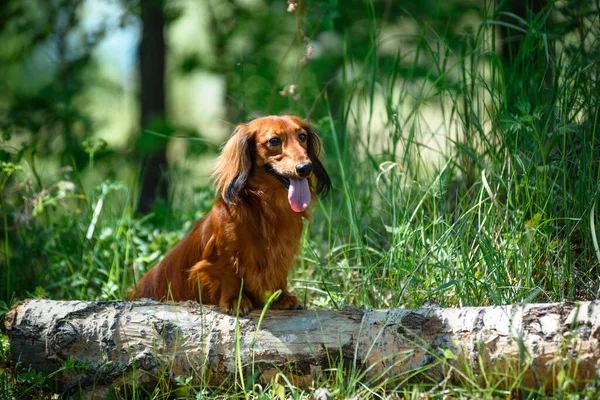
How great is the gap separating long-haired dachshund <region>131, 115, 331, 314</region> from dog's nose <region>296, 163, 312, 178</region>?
0.07 metres

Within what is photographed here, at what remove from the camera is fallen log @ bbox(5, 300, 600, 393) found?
2551mm

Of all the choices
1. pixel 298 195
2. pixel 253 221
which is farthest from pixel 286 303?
pixel 298 195

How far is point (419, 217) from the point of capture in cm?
395

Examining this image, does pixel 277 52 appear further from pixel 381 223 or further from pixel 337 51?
pixel 381 223

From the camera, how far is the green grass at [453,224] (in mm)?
3191

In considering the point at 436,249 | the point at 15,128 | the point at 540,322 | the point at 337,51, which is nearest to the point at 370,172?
the point at 436,249

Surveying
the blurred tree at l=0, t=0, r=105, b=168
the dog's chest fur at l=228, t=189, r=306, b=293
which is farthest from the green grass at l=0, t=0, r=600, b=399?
the blurred tree at l=0, t=0, r=105, b=168

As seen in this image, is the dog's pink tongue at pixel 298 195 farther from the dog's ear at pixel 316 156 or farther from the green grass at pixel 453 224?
the green grass at pixel 453 224

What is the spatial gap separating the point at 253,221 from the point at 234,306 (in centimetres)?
48

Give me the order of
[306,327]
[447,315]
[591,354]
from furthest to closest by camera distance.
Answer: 1. [306,327]
2. [447,315]
3. [591,354]

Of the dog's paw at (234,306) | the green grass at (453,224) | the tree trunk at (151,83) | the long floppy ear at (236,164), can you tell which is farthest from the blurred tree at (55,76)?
the dog's paw at (234,306)

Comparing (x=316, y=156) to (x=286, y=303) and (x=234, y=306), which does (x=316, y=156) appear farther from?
(x=234, y=306)

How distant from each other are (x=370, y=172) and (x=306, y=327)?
5.64 ft

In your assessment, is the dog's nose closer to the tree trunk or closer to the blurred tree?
the blurred tree
